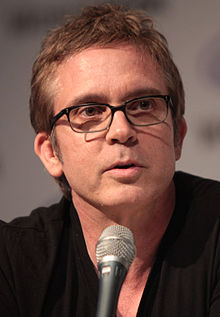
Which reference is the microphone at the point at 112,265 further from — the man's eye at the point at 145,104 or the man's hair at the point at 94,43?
the man's hair at the point at 94,43

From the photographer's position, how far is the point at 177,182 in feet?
5.84

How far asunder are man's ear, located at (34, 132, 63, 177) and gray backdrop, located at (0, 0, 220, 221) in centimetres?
77

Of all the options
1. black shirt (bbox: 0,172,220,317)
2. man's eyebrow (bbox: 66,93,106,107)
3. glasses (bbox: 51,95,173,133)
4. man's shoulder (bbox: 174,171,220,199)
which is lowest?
black shirt (bbox: 0,172,220,317)

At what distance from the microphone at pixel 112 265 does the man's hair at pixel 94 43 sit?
68 centimetres

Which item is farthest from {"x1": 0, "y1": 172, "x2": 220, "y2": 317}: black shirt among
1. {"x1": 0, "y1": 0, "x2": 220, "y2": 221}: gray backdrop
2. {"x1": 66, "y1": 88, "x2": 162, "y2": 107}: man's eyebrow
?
{"x1": 0, "y1": 0, "x2": 220, "y2": 221}: gray backdrop

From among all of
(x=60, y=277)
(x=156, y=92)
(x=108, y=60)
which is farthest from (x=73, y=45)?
(x=60, y=277)

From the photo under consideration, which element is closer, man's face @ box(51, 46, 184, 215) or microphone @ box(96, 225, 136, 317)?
microphone @ box(96, 225, 136, 317)

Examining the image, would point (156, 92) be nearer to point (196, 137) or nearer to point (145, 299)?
point (145, 299)

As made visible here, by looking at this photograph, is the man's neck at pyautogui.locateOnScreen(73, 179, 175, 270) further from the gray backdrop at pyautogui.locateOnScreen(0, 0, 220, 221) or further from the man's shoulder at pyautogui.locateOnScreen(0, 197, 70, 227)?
the gray backdrop at pyautogui.locateOnScreen(0, 0, 220, 221)

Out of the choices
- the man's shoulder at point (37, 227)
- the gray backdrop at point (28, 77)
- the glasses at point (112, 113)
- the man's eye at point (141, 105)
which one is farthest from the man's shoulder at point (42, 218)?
the gray backdrop at point (28, 77)

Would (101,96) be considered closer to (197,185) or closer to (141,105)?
(141,105)

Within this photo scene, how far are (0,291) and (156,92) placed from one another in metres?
0.83

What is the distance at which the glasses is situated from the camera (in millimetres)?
1466

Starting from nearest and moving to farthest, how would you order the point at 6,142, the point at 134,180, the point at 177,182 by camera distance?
the point at 134,180 → the point at 177,182 → the point at 6,142
